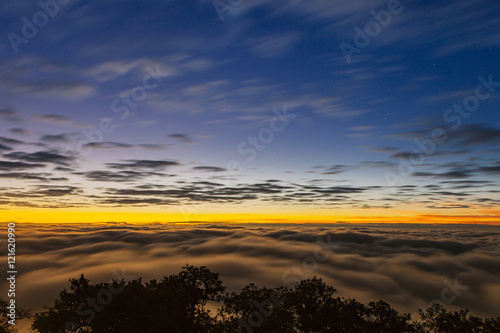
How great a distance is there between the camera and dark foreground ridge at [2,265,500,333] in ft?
81.3

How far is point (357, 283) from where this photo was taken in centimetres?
16038

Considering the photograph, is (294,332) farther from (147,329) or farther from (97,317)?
(97,317)

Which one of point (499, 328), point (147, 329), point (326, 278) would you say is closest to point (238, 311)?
point (147, 329)

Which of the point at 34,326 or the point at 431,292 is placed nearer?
the point at 34,326

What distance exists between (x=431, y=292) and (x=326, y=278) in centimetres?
5453

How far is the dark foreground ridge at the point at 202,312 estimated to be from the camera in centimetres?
2478

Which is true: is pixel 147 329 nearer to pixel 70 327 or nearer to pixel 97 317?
pixel 97 317

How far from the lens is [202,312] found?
29.8 metres

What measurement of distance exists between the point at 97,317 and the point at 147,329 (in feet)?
15.0

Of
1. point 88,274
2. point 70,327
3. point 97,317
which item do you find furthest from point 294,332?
point 88,274

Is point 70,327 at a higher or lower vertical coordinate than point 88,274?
higher

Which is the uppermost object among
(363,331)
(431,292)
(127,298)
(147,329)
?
(127,298)

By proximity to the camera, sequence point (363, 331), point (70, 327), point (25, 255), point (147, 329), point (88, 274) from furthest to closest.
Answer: point (25, 255)
point (88, 274)
point (363, 331)
point (70, 327)
point (147, 329)

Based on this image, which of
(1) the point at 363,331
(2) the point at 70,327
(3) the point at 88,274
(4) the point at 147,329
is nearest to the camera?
(4) the point at 147,329
